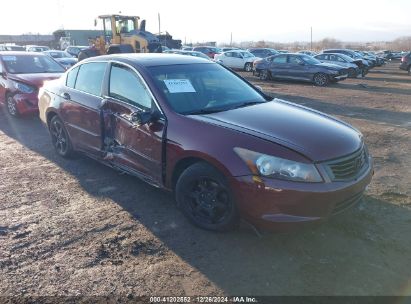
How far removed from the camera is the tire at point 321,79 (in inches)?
722

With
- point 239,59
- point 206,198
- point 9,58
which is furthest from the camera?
point 239,59

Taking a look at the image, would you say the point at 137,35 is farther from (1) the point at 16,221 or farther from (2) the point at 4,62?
(1) the point at 16,221

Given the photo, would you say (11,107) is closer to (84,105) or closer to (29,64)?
(29,64)

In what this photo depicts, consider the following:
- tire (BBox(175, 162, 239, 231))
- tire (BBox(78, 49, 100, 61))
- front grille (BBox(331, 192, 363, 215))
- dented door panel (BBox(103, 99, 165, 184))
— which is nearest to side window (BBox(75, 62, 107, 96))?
dented door panel (BBox(103, 99, 165, 184))

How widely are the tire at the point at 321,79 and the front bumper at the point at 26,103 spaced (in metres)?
13.6

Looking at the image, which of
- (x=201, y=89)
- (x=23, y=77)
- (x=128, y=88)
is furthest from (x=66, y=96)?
(x=23, y=77)

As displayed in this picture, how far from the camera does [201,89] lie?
450 cm

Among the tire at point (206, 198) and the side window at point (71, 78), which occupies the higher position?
the side window at point (71, 78)

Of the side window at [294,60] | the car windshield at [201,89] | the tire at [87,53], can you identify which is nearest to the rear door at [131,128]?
the car windshield at [201,89]

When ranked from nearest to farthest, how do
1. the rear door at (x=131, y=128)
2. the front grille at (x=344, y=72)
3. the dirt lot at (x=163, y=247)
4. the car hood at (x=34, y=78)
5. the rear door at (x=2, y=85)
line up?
the dirt lot at (x=163, y=247) < the rear door at (x=131, y=128) < the car hood at (x=34, y=78) < the rear door at (x=2, y=85) < the front grille at (x=344, y=72)

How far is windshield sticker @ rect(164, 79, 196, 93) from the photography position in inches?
169

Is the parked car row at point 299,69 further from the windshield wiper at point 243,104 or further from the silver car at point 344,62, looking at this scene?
the windshield wiper at point 243,104

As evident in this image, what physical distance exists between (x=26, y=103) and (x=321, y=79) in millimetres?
13833

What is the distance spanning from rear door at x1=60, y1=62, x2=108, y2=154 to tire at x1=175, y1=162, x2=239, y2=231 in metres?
1.66
